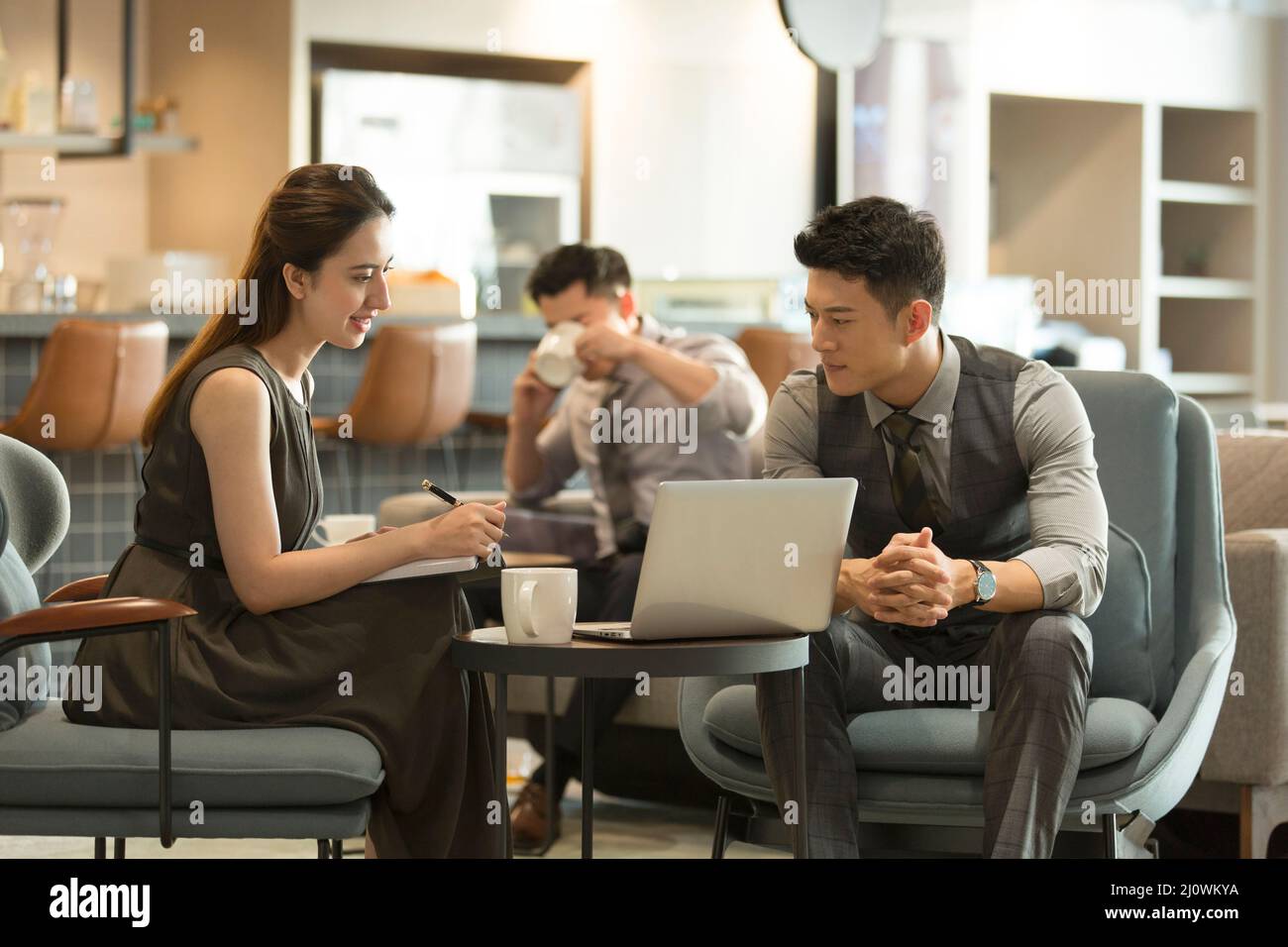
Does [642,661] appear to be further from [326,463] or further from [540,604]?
[326,463]

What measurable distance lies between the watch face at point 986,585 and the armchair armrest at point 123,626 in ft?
3.17

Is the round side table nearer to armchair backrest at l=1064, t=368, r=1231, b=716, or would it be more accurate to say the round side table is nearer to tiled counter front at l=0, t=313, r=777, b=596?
armchair backrest at l=1064, t=368, r=1231, b=716

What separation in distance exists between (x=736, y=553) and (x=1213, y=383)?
22.1 feet

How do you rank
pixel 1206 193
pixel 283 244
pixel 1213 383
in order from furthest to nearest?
pixel 1213 383 → pixel 1206 193 → pixel 283 244

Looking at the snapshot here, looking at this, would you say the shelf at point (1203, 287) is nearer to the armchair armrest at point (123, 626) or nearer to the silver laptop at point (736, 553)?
the silver laptop at point (736, 553)

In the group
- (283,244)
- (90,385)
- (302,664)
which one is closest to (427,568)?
(302,664)

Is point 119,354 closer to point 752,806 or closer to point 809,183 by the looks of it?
point 752,806

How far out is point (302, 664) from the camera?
81.9 inches

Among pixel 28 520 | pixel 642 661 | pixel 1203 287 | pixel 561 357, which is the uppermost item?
pixel 1203 287

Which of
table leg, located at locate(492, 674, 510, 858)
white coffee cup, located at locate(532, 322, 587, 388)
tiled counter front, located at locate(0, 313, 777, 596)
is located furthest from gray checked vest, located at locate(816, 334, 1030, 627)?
tiled counter front, located at locate(0, 313, 777, 596)

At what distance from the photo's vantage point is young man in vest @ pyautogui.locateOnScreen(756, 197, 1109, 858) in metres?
2.03

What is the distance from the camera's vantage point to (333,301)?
2.18 meters

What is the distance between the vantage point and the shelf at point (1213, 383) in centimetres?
805
